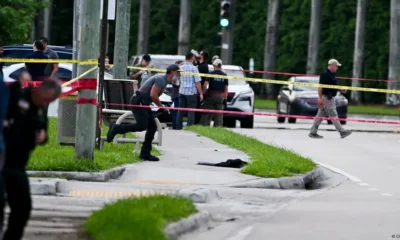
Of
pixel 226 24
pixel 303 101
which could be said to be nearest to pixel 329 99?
pixel 303 101

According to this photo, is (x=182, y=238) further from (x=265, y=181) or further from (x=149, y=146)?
(x=149, y=146)

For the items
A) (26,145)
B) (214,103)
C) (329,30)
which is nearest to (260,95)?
(329,30)

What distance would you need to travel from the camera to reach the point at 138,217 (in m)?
11.3

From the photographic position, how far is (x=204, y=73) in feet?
98.6

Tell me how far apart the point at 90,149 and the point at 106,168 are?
316mm

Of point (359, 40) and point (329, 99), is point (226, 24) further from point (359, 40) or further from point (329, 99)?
point (359, 40)

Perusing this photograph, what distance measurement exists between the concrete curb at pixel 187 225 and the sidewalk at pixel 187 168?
3.85 m

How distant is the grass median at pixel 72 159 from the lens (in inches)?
648

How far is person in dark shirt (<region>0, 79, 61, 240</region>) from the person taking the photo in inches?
383

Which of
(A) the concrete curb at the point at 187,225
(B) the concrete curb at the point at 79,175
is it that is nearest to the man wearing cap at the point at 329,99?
(B) the concrete curb at the point at 79,175

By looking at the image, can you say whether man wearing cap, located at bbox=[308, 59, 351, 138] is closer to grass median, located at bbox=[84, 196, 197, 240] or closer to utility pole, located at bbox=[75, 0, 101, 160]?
utility pole, located at bbox=[75, 0, 101, 160]

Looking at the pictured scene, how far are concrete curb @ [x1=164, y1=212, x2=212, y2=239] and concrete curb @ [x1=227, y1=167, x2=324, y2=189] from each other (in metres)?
3.86

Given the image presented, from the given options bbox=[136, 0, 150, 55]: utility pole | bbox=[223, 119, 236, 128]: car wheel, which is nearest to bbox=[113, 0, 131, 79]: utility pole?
bbox=[223, 119, 236, 128]: car wheel

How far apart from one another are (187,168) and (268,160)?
1261 millimetres
